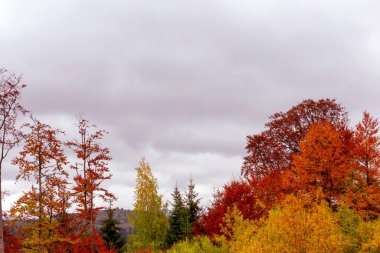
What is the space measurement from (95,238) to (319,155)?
19205mm

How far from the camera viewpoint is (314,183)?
3688 cm

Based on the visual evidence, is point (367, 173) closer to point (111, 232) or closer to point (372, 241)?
point (372, 241)

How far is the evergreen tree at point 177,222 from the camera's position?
48.1 meters

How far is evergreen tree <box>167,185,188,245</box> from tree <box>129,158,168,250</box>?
687 mm

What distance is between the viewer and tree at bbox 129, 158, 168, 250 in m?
47.9

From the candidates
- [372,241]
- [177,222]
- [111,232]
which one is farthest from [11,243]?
[372,241]

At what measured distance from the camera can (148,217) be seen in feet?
158

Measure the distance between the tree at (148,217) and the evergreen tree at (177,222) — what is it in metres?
0.69

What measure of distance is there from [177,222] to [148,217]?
3.20 m

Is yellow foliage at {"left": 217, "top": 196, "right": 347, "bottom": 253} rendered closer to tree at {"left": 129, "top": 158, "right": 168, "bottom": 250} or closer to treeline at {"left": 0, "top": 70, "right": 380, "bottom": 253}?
treeline at {"left": 0, "top": 70, "right": 380, "bottom": 253}

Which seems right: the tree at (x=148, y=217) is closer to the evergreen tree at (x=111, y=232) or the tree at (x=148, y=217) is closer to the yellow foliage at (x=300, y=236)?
the evergreen tree at (x=111, y=232)

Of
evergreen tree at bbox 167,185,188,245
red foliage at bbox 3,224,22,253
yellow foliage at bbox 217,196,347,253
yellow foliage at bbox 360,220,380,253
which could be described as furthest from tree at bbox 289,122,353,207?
red foliage at bbox 3,224,22,253

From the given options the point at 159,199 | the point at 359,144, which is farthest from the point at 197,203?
the point at 359,144

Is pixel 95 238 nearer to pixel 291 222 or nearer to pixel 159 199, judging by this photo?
pixel 159 199
